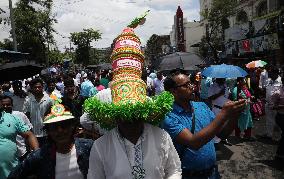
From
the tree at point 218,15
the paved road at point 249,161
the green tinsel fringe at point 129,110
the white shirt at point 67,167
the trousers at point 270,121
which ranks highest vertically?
the tree at point 218,15

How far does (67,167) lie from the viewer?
3238 millimetres

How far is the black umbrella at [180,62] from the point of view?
11.9 m

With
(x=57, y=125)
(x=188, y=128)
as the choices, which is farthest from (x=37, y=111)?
(x=188, y=128)

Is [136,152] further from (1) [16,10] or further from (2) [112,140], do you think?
(1) [16,10]

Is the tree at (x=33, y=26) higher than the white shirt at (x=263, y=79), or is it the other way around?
the tree at (x=33, y=26)

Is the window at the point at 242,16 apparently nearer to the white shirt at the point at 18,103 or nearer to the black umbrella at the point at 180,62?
the black umbrella at the point at 180,62

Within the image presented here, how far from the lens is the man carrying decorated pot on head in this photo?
2.65 m

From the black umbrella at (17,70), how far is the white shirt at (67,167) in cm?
276

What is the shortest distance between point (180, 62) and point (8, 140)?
318 inches

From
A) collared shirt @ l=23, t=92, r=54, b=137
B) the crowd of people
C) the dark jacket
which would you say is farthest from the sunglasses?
collared shirt @ l=23, t=92, r=54, b=137

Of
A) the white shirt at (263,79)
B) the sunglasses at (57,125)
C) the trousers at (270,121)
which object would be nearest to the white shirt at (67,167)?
the sunglasses at (57,125)

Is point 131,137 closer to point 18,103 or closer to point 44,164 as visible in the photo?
point 44,164

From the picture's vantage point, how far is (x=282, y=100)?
834 centimetres

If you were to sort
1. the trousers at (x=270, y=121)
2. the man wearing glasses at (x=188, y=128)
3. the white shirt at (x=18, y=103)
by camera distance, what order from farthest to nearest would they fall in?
the trousers at (x=270, y=121) < the white shirt at (x=18, y=103) < the man wearing glasses at (x=188, y=128)
